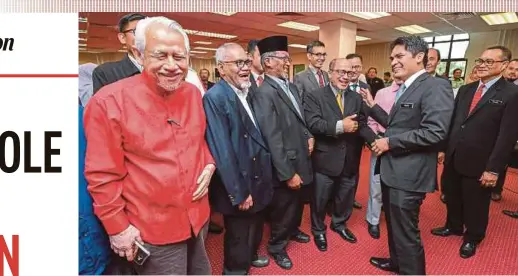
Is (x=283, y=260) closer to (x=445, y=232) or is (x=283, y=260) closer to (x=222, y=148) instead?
(x=222, y=148)

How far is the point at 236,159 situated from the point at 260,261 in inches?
36.1

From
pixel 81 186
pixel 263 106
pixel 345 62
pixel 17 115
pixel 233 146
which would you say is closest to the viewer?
pixel 81 186

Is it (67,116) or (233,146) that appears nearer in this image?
(67,116)

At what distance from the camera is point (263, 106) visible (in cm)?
183

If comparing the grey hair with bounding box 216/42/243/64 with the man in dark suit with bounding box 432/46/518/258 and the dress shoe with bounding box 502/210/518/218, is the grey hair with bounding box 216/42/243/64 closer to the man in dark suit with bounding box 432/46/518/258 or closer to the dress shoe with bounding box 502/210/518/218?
the man in dark suit with bounding box 432/46/518/258

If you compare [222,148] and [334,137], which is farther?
[334,137]

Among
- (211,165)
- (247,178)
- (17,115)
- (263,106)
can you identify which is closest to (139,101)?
(211,165)

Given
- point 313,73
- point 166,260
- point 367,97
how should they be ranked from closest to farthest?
point 166,260 → point 367,97 → point 313,73

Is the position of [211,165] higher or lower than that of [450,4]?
lower


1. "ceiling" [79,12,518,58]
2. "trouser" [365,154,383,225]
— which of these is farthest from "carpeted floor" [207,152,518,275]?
"ceiling" [79,12,518,58]

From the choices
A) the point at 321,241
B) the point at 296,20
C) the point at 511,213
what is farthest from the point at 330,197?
the point at 296,20

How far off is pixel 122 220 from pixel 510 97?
2.35 m

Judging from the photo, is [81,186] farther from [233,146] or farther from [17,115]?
[233,146]

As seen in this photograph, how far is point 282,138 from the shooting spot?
1.96 metres
